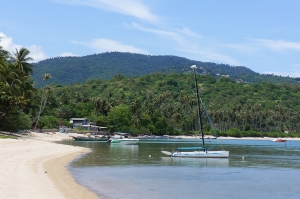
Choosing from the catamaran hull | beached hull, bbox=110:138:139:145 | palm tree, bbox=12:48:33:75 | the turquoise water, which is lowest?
the turquoise water

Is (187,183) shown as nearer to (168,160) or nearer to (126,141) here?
(168,160)

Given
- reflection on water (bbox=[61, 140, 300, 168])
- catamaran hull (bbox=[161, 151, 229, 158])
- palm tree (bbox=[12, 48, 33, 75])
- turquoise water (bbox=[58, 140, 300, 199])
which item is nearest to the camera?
turquoise water (bbox=[58, 140, 300, 199])

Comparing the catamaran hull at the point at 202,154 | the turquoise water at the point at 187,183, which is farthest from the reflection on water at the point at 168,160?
the turquoise water at the point at 187,183

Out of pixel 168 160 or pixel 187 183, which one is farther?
pixel 168 160

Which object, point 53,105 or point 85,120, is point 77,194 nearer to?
point 85,120

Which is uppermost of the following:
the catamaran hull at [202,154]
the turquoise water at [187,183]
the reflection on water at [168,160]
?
the catamaran hull at [202,154]

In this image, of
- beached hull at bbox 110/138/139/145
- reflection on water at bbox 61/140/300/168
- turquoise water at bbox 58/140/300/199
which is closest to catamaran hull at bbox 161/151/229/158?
reflection on water at bbox 61/140/300/168

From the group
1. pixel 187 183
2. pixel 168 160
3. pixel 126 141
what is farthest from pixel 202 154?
pixel 126 141

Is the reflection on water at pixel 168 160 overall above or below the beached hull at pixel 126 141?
below

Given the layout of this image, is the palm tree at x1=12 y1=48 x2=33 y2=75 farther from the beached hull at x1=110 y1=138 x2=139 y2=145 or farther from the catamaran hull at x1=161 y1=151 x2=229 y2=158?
the catamaran hull at x1=161 y1=151 x2=229 y2=158

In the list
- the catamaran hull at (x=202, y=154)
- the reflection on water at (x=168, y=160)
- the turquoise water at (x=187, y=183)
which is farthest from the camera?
the catamaran hull at (x=202, y=154)

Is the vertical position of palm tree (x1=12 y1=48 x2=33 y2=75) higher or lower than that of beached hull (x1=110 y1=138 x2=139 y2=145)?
higher

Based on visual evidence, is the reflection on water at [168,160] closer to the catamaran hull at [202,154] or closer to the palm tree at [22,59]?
the catamaran hull at [202,154]

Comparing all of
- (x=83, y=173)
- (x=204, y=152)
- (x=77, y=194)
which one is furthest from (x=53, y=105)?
(x=77, y=194)
